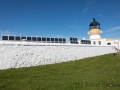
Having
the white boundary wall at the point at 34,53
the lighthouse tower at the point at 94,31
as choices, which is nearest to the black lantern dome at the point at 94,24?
the lighthouse tower at the point at 94,31

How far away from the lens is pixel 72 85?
6164mm

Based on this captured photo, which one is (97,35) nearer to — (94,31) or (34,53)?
(94,31)

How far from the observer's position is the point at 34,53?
12.1m

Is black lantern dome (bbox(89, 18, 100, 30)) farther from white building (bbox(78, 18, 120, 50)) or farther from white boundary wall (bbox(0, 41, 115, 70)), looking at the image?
white boundary wall (bbox(0, 41, 115, 70))

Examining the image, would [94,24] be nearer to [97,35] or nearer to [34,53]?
[97,35]

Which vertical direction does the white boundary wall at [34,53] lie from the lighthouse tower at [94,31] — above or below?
below

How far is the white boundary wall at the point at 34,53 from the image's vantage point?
32.9ft

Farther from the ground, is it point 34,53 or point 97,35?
point 97,35

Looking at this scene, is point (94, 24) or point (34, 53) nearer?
point (34, 53)

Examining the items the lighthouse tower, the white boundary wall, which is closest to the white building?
the lighthouse tower

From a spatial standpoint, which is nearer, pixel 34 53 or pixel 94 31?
pixel 34 53

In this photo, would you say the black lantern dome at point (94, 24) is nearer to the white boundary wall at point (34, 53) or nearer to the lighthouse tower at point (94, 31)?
the lighthouse tower at point (94, 31)

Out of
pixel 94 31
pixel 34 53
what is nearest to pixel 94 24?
pixel 94 31

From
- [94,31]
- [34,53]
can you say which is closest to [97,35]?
[94,31]
